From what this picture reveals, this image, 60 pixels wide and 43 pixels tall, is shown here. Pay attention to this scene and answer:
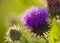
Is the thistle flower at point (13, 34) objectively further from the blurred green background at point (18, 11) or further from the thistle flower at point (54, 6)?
the thistle flower at point (54, 6)

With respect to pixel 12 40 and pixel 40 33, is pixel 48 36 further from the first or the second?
pixel 12 40

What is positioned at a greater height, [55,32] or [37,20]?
[37,20]

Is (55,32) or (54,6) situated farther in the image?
(54,6)

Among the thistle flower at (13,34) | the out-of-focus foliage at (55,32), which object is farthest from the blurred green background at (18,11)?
the thistle flower at (13,34)

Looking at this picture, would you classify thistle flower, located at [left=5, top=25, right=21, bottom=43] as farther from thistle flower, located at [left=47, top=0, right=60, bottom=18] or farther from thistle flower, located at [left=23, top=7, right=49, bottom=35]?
thistle flower, located at [left=47, top=0, right=60, bottom=18]

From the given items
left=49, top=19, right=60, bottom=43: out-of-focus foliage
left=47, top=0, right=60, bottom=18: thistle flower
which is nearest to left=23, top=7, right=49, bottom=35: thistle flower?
left=49, top=19, right=60, bottom=43: out-of-focus foliage

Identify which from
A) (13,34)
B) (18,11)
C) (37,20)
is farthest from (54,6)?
(18,11)

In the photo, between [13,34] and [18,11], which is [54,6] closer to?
[13,34]
